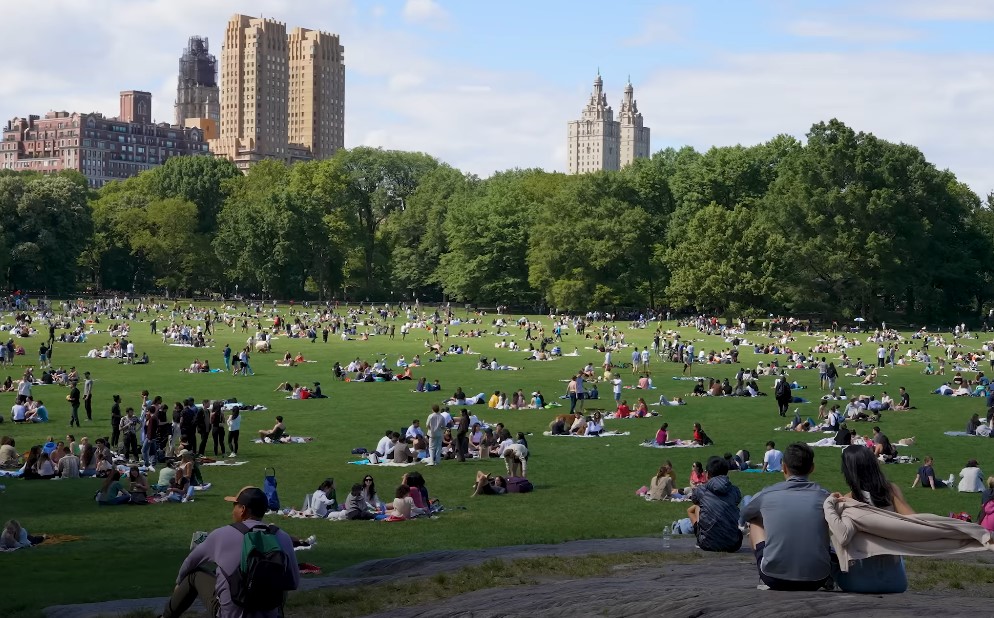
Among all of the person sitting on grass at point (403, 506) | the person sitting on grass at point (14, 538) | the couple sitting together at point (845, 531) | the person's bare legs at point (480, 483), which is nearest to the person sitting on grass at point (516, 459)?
the person's bare legs at point (480, 483)

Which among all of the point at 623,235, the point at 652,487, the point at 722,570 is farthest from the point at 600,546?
the point at 623,235

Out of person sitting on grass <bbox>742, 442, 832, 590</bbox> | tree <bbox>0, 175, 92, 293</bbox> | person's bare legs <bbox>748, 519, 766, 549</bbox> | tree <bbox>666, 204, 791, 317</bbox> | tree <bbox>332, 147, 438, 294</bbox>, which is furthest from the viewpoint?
tree <bbox>332, 147, 438, 294</bbox>

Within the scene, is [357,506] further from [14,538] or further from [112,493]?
[14,538]

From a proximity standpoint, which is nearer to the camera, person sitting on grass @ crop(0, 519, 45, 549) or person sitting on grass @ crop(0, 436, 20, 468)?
person sitting on grass @ crop(0, 519, 45, 549)

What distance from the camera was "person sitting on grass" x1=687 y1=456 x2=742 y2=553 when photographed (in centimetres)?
1191

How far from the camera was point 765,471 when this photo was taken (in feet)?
79.9

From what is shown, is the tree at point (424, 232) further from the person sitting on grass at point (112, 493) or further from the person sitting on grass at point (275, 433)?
the person sitting on grass at point (112, 493)

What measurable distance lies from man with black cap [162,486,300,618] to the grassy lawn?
6.38m

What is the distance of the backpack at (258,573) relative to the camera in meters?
6.73

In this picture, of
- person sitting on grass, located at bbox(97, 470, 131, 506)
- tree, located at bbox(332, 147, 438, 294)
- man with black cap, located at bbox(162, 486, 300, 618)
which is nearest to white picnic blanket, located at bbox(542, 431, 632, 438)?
person sitting on grass, located at bbox(97, 470, 131, 506)

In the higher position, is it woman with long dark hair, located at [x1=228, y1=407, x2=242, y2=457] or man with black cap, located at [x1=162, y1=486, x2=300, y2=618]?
man with black cap, located at [x1=162, y1=486, x2=300, y2=618]

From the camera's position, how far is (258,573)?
6719mm

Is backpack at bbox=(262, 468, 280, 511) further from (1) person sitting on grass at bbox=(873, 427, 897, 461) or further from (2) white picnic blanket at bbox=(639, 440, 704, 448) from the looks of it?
(1) person sitting on grass at bbox=(873, 427, 897, 461)

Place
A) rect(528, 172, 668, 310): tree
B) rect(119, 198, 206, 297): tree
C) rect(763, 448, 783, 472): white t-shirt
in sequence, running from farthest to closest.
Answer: rect(119, 198, 206, 297): tree, rect(528, 172, 668, 310): tree, rect(763, 448, 783, 472): white t-shirt
